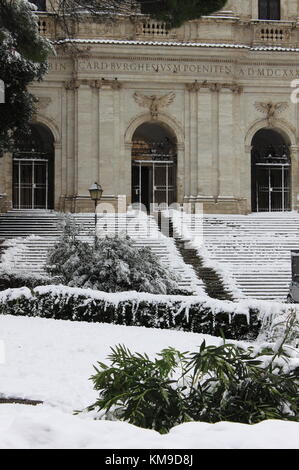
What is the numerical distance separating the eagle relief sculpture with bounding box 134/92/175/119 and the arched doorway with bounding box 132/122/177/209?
3.33ft

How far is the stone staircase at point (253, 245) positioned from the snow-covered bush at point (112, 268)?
13.4ft

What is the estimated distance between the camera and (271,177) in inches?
1204

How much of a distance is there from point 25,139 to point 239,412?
2653 centimetres

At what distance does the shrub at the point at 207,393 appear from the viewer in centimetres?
392

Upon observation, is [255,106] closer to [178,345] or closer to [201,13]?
[201,13]

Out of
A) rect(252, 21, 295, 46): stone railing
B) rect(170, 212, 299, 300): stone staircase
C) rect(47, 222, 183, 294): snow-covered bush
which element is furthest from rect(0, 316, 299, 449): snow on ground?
rect(252, 21, 295, 46): stone railing

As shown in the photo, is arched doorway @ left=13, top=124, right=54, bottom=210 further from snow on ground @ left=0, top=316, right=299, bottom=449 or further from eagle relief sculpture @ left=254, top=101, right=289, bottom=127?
snow on ground @ left=0, top=316, right=299, bottom=449

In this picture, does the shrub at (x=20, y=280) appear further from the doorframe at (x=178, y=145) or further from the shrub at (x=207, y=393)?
the doorframe at (x=178, y=145)

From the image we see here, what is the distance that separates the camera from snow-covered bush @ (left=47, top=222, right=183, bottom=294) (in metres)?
14.4

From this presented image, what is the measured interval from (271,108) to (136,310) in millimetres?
19708

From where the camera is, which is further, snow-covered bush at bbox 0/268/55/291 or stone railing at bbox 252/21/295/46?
stone railing at bbox 252/21/295/46
